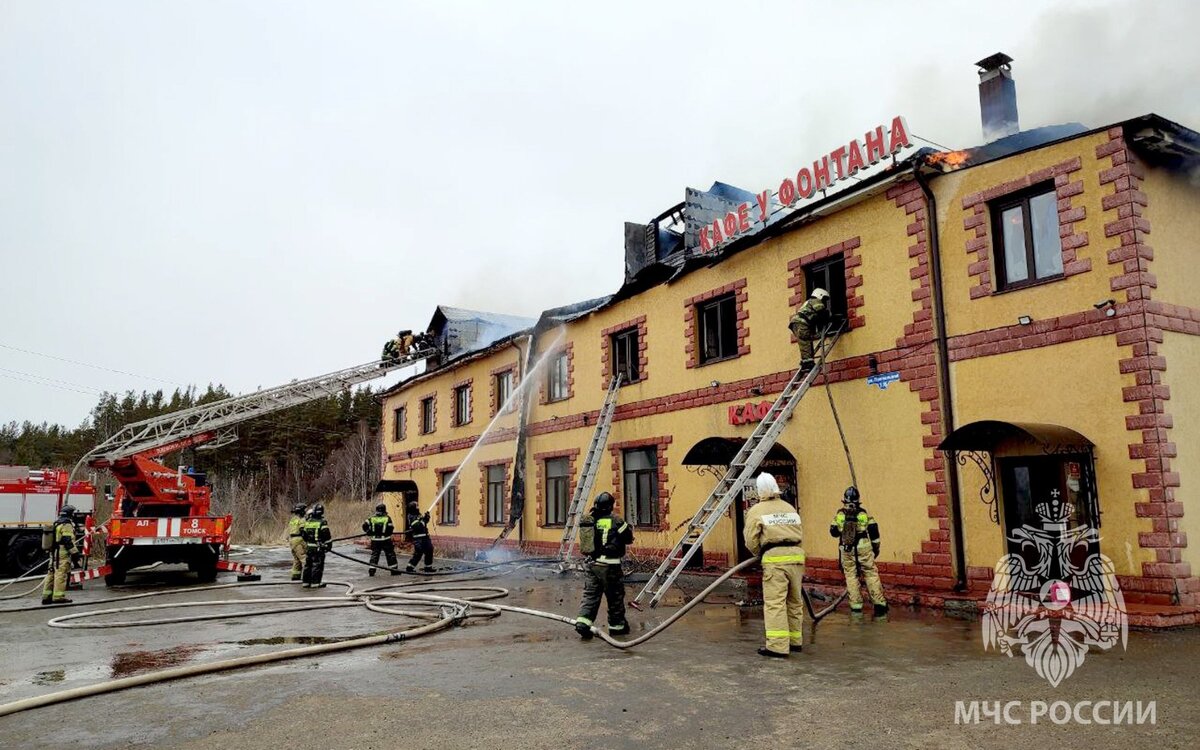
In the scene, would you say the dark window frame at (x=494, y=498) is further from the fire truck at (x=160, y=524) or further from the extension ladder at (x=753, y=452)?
the extension ladder at (x=753, y=452)

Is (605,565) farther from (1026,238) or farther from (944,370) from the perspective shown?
(1026,238)

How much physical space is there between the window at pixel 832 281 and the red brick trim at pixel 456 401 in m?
12.6

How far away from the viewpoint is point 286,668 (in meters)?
7.02

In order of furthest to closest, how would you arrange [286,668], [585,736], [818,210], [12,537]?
[12,537] < [818,210] < [286,668] < [585,736]

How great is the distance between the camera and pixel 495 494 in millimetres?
22031

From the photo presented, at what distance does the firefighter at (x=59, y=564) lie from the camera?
12.5 m

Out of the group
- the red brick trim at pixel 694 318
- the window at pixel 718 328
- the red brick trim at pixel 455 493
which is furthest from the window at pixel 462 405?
the window at pixel 718 328

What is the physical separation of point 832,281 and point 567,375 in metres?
8.00

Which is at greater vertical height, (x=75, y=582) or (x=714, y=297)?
(x=714, y=297)

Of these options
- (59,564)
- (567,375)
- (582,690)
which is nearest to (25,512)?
(59,564)

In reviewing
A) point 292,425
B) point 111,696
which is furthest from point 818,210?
point 292,425

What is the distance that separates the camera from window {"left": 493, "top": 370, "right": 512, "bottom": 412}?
21.7 m

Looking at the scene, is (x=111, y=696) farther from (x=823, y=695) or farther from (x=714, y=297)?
(x=714, y=297)

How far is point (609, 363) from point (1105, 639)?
11.2 metres
